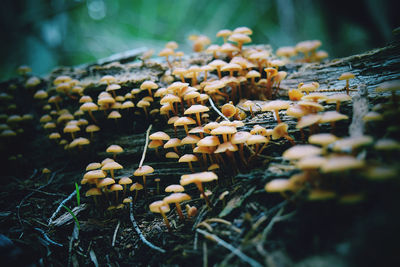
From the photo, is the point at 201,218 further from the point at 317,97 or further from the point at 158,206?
the point at 317,97

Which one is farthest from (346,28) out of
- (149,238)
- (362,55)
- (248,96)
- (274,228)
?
(149,238)

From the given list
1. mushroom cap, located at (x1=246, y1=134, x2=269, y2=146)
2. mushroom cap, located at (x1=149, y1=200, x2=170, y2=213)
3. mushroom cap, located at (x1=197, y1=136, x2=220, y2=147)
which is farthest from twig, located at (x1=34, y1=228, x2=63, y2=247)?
mushroom cap, located at (x1=246, y1=134, x2=269, y2=146)

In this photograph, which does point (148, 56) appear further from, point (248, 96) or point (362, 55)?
point (362, 55)

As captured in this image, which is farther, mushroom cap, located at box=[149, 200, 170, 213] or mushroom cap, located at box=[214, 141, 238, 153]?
mushroom cap, located at box=[214, 141, 238, 153]

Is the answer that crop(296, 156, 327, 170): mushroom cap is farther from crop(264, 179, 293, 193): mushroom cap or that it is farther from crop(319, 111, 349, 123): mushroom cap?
crop(319, 111, 349, 123): mushroom cap

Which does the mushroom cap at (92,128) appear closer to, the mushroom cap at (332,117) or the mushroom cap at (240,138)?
the mushroom cap at (240,138)

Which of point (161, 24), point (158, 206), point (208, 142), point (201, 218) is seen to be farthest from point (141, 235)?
point (161, 24)
